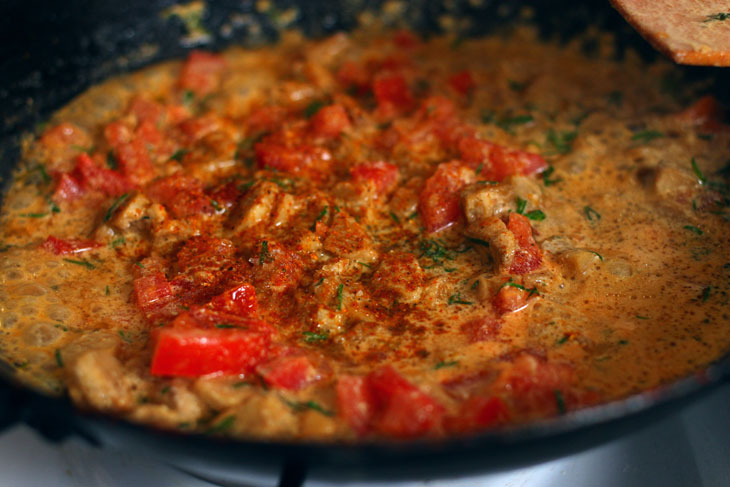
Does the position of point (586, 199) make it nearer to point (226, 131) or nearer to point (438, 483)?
point (438, 483)

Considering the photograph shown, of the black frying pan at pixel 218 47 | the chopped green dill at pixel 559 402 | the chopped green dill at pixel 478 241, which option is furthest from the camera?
the chopped green dill at pixel 478 241

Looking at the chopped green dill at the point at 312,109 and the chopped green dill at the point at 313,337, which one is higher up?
the chopped green dill at the point at 312,109

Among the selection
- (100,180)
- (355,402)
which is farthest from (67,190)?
(355,402)

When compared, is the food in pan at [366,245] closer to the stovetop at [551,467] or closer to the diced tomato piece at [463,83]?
the diced tomato piece at [463,83]

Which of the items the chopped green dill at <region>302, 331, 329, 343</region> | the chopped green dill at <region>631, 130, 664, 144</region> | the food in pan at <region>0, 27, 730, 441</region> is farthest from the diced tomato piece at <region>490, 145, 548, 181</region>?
the chopped green dill at <region>302, 331, 329, 343</region>

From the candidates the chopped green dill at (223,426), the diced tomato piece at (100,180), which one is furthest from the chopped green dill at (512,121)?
the chopped green dill at (223,426)

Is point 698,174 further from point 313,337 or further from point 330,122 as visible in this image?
point 313,337

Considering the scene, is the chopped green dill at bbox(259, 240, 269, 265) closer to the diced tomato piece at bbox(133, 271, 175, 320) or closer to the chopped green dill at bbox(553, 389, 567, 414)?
the diced tomato piece at bbox(133, 271, 175, 320)

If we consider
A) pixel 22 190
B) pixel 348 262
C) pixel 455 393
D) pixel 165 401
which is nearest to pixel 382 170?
pixel 348 262
